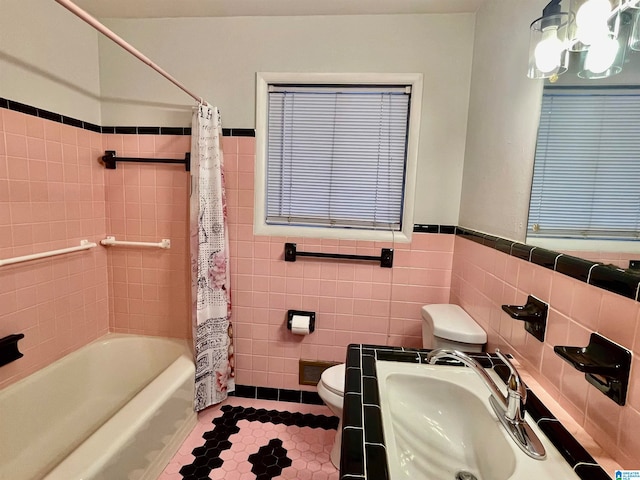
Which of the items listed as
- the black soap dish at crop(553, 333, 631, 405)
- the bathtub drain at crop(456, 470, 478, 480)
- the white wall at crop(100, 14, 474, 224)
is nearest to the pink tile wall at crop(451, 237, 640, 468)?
the black soap dish at crop(553, 333, 631, 405)

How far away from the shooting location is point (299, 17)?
1.86 m

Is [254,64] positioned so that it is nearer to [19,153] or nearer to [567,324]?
[19,153]

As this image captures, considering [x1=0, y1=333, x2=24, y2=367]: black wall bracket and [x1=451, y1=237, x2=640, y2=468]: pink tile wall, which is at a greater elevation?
[x1=451, y1=237, x2=640, y2=468]: pink tile wall

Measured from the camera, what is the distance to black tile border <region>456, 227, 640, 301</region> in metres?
0.70

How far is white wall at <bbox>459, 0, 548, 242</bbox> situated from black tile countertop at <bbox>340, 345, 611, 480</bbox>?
630 mm

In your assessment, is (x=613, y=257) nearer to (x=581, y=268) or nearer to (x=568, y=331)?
(x=581, y=268)

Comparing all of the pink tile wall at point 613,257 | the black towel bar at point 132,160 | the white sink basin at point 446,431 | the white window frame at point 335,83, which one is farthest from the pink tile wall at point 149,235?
the pink tile wall at point 613,257

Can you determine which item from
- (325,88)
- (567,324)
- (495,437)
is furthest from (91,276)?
(567,324)

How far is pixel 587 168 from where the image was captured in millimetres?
916

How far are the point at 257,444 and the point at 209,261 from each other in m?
1.04

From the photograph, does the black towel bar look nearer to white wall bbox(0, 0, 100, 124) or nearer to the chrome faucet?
white wall bbox(0, 0, 100, 124)

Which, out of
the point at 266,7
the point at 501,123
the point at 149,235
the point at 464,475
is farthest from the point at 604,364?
the point at 149,235

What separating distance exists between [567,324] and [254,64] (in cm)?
195

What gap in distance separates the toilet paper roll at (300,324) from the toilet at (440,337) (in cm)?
31
